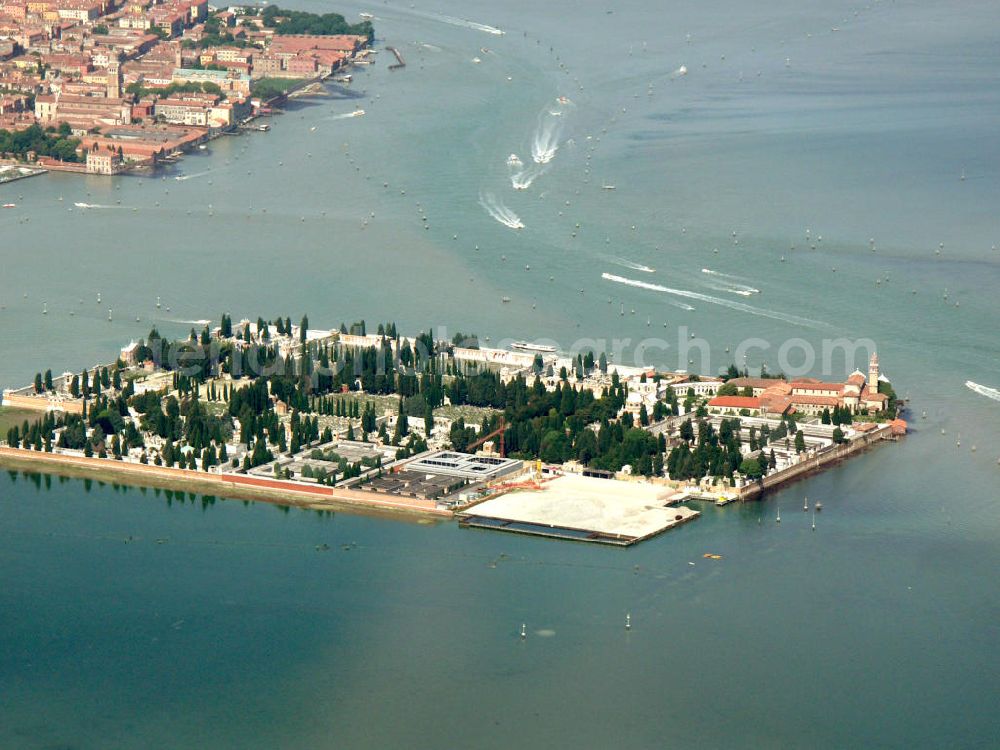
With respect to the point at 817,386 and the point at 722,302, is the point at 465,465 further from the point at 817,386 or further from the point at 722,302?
the point at 722,302

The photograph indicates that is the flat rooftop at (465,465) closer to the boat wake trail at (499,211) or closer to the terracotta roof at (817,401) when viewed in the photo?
the terracotta roof at (817,401)

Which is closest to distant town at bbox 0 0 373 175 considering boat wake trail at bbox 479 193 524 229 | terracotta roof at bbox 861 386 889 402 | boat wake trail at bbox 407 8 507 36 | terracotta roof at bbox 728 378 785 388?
boat wake trail at bbox 407 8 507 36

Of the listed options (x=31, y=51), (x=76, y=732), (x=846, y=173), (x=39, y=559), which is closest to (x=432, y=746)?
(x=76, y=732)

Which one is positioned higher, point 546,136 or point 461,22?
point 461,22

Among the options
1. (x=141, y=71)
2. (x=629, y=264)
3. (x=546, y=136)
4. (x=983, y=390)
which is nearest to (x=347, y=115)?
(x=141, y=71)

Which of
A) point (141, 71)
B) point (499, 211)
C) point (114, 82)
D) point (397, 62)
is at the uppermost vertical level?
point (397, 62)

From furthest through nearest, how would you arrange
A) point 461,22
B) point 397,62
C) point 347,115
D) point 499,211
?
1. point 461,22
2. point 397,62
3. point 347,115
4. point 499,211

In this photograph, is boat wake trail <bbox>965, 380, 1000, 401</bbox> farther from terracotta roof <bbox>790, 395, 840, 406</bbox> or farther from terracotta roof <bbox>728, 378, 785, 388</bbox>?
terracotta roof <bbox>728, 378, 785, 388</bbox>

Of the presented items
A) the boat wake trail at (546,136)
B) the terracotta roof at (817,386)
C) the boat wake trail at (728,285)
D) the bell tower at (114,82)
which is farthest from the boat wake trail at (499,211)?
the bell tower at (114,82)
